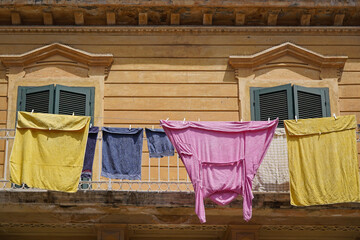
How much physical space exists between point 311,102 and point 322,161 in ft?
8.18

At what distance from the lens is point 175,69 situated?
14.3m

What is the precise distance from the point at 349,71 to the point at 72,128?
20.4 feet

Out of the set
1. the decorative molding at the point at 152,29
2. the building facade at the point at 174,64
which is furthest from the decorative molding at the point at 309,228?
the decorative molding at the point at 152,29

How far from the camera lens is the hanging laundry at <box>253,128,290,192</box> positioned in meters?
11.9

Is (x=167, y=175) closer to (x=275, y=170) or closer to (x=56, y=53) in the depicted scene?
(x=275, y=170)

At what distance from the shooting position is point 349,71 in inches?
565

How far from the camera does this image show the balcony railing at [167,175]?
11.9 m

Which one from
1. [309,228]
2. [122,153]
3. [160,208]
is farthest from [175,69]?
[309,228]

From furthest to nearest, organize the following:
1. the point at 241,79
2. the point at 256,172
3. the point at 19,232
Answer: the point at 241,79, the point at 19,232, the point at 256,172

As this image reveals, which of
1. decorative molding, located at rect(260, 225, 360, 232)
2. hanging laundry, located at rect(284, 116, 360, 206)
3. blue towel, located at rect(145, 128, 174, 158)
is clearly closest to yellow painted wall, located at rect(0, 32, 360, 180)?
blue towel, located at rect(145, 128, 174, 158)

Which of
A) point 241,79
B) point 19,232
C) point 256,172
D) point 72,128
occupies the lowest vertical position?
point 19,232

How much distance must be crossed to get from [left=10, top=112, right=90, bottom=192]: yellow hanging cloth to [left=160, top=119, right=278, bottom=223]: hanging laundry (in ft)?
5.40

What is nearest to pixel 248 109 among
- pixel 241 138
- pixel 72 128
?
pixel 241 138

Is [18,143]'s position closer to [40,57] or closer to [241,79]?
[40,57]
